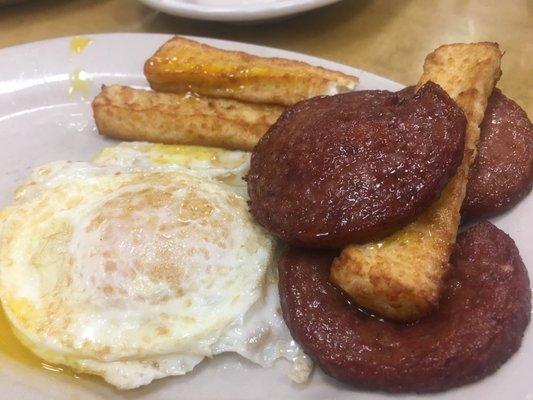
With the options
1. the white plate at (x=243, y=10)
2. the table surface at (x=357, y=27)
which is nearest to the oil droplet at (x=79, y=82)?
the white plate at (x=243, y=10)

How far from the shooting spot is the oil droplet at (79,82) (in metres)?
2.46

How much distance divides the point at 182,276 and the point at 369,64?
1696 millimetres

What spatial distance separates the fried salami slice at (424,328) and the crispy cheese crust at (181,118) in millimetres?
687

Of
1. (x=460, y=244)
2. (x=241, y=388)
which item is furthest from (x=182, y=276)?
(x=460, y=244)

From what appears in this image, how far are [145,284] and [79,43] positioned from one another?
4.77 ft

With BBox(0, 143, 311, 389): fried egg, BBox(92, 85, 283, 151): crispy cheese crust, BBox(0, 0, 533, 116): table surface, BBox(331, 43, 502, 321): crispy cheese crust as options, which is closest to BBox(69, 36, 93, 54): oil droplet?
BBox(92, 85, 283, 151): crispy cheese crust

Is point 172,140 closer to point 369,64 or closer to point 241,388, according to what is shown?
point 241,388

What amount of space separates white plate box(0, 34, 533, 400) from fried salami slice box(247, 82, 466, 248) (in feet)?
1.36

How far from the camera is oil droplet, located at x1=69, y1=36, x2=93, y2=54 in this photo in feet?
8.34

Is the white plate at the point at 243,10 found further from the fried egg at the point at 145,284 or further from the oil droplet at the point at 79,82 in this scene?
the fried egg at the point at 145,284

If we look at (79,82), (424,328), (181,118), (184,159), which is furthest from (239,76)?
(424,328)

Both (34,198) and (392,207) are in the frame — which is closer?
(392,207)

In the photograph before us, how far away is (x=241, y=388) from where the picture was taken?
Result: 1.60m

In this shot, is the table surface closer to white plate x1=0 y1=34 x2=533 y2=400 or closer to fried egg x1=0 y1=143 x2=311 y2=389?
white plate x1=0 y1=34 x2=533 y2=400
